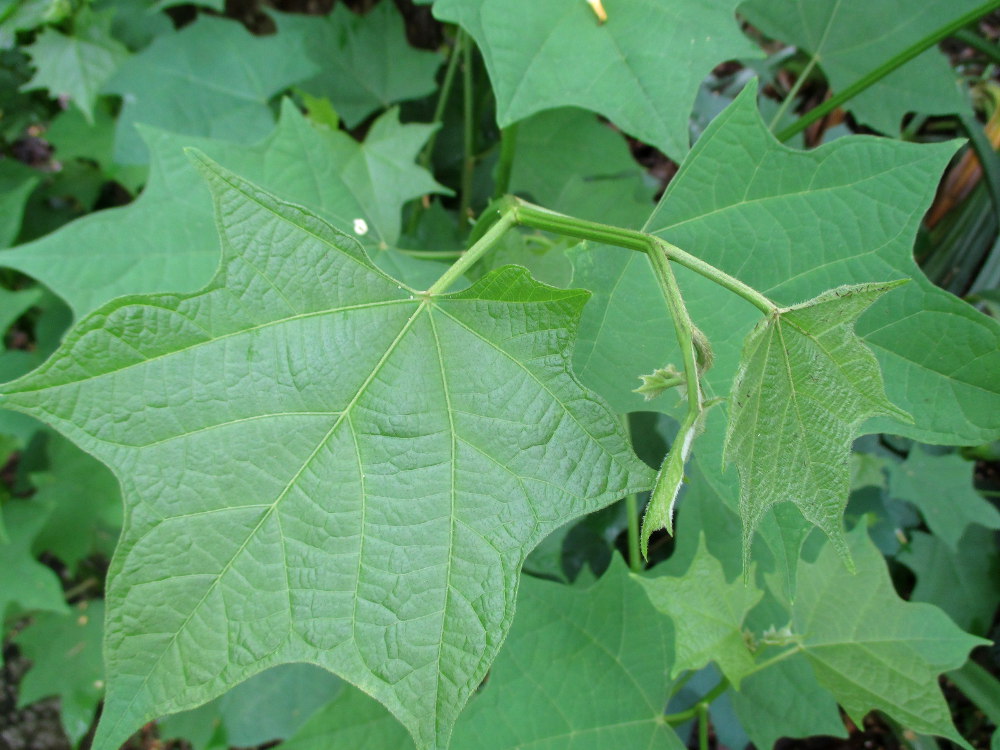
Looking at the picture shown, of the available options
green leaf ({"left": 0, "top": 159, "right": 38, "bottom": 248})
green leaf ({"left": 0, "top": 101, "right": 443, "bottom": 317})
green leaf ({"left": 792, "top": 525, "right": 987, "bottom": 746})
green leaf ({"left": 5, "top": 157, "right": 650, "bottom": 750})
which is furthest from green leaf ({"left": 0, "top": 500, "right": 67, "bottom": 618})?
Result: green leaf ({"left": 792, "top": 525, "right": 987, "bottom": 746})

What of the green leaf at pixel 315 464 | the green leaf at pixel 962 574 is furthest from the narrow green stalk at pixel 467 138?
the green leaf at pixel 962 574

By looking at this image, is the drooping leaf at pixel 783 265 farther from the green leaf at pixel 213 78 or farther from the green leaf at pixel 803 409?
the green leaf at pixel 213 78

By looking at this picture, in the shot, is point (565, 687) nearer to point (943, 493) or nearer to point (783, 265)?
point (783, 265)

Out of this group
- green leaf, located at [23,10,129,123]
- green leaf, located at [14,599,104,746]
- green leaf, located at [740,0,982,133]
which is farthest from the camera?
green leaf, located at [14,599,104,746]

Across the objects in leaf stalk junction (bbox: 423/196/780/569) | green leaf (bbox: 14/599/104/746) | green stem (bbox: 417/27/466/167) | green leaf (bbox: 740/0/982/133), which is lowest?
green leaf (bbox: 14/599/104/746)

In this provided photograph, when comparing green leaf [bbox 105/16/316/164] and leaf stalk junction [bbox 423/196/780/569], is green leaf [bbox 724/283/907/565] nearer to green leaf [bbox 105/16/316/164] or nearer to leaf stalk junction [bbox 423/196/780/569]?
leaf stalk junction [bbox 423/196/780/569]

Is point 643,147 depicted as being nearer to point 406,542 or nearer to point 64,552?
point 406,542

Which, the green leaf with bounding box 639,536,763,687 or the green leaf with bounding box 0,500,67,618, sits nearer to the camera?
the green leaf with bounding box 639,536,763,687

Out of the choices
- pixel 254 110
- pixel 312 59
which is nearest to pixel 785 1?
pixel 312 59
